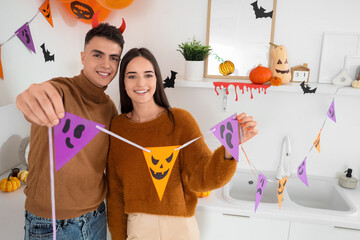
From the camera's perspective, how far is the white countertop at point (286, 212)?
1424 millimetres

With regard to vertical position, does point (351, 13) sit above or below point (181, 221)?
above

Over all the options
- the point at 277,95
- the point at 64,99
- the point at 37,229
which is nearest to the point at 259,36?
the point at 277,95

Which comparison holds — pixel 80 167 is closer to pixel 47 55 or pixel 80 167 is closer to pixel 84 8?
pixel 47 55

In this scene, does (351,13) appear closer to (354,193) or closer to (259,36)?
(259,36)

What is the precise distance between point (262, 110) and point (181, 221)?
102 cm

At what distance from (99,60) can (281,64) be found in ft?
3.43

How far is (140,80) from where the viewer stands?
3.72 ft

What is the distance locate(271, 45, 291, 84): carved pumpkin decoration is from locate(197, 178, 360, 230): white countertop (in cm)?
72

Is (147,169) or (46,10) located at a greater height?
(46,10)

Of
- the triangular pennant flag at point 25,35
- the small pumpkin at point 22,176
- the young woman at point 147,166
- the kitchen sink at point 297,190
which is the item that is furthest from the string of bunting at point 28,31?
the kitchen sink at point 297,190

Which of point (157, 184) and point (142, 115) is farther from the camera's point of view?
point (142, 115)

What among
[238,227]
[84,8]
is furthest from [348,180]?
[84,8]

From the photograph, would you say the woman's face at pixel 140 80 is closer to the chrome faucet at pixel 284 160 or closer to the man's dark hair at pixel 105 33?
the man's dark hair at pixel 105 33

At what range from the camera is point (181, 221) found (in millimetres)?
1179
